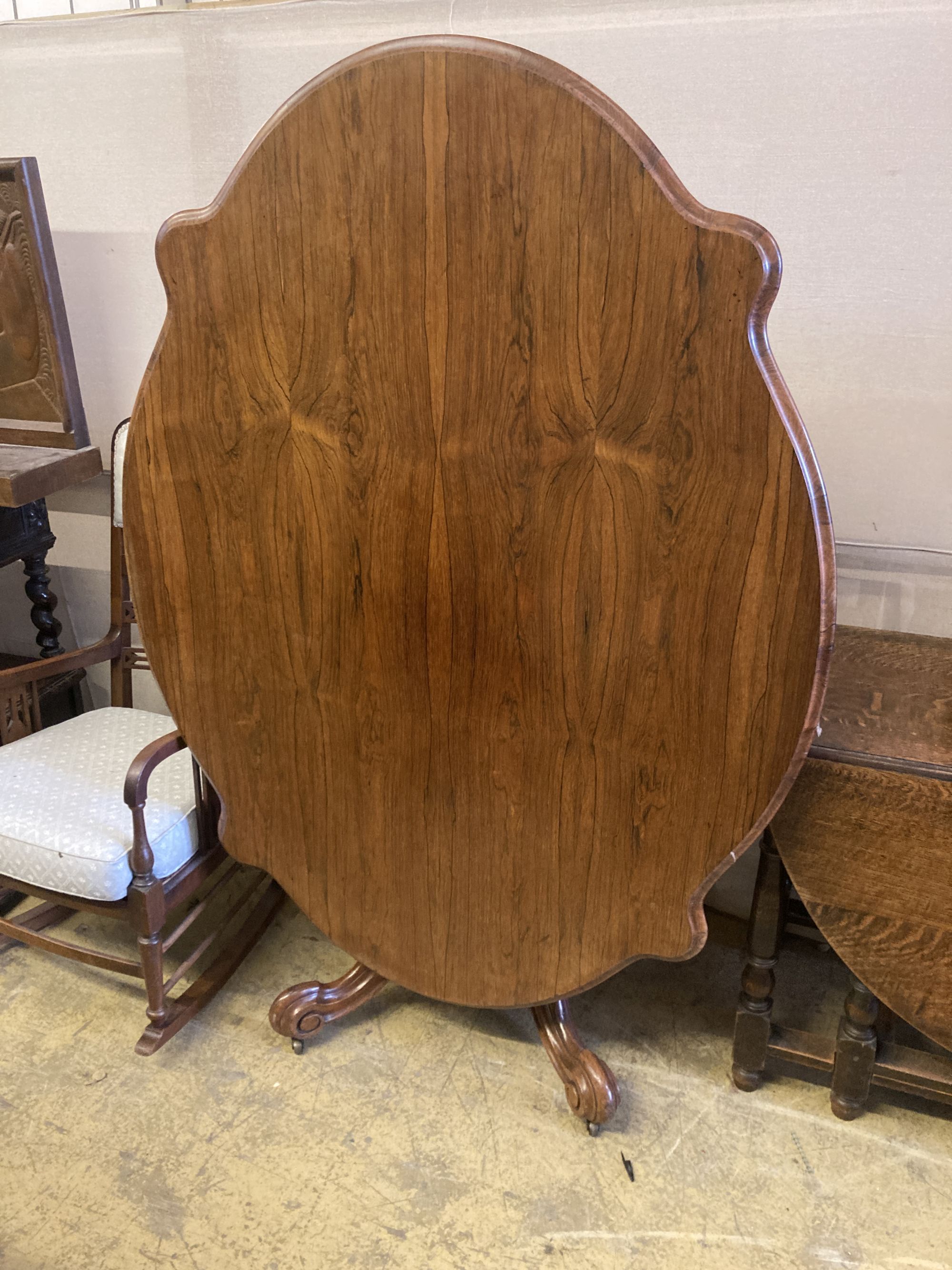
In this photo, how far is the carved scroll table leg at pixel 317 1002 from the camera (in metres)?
1.73

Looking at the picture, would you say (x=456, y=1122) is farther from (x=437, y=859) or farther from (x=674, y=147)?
(x=674, y=147)

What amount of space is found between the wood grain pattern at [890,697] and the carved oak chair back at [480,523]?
22 centimetres

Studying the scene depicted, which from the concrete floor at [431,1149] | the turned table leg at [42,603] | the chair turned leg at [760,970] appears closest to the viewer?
the concrete floor at [431,1149]

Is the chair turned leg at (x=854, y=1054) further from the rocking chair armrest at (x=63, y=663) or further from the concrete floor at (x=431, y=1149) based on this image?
the rocking chair armrest at (x=63, y=663)

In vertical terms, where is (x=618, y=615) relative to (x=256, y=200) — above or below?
below

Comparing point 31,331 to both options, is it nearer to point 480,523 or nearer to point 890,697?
point 480,523

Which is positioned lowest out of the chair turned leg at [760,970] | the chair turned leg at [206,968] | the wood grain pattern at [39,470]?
the chair turned leg at [206,968]

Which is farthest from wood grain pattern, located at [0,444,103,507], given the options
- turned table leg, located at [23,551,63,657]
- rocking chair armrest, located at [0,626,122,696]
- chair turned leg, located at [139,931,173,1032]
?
chair turned leg, located at [139,931,173,1032]

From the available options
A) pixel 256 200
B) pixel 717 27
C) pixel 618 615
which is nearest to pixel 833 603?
pixel 618 615

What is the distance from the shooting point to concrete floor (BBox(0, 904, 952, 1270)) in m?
1.42

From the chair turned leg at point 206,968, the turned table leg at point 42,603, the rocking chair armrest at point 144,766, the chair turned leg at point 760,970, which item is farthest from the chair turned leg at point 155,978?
the chair turned leg at point 760,970

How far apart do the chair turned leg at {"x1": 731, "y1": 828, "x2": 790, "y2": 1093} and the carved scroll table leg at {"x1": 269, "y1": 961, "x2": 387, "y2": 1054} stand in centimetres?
64

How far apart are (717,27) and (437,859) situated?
136 centimetres

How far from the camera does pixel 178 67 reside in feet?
5.99
